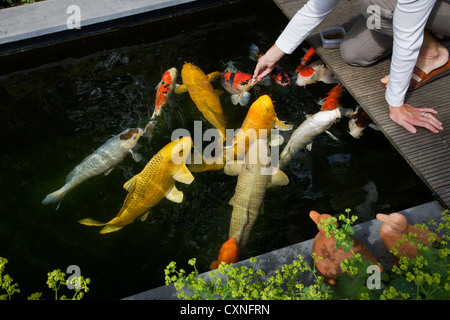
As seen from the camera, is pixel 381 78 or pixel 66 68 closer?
pixel 381 78

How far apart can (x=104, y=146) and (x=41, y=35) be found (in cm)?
205

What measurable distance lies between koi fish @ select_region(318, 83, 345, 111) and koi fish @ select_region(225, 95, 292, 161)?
627mm

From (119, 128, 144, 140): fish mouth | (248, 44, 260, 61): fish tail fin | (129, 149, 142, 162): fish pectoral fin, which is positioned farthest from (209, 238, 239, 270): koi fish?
(248, 44, 260, 61): fish tail fin

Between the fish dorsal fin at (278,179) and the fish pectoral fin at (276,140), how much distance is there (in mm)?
429

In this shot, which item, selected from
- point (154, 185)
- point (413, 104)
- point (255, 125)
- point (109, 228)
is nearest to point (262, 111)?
point (255, 125)

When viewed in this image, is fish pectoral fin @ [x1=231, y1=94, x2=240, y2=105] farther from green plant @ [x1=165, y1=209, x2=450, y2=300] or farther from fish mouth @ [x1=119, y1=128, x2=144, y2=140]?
green plant @ [x1=165, y1=209, x2=450, y2=300]

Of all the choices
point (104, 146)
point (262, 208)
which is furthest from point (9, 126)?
point (262, 208)

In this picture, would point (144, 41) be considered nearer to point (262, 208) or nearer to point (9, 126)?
point (9, 126)

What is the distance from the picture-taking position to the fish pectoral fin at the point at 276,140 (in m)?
4.10

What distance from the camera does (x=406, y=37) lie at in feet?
9.17

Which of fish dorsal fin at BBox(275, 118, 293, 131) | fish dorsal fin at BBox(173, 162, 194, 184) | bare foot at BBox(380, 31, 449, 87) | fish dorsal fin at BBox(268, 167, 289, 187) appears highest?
bare foot at BBox(380, 31, 449, 87)

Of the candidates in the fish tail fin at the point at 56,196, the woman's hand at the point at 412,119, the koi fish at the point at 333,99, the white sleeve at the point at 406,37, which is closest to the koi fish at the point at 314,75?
the koi fish at the point at 333,99

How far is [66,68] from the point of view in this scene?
5.02 m

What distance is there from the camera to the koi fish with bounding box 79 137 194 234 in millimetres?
3541
